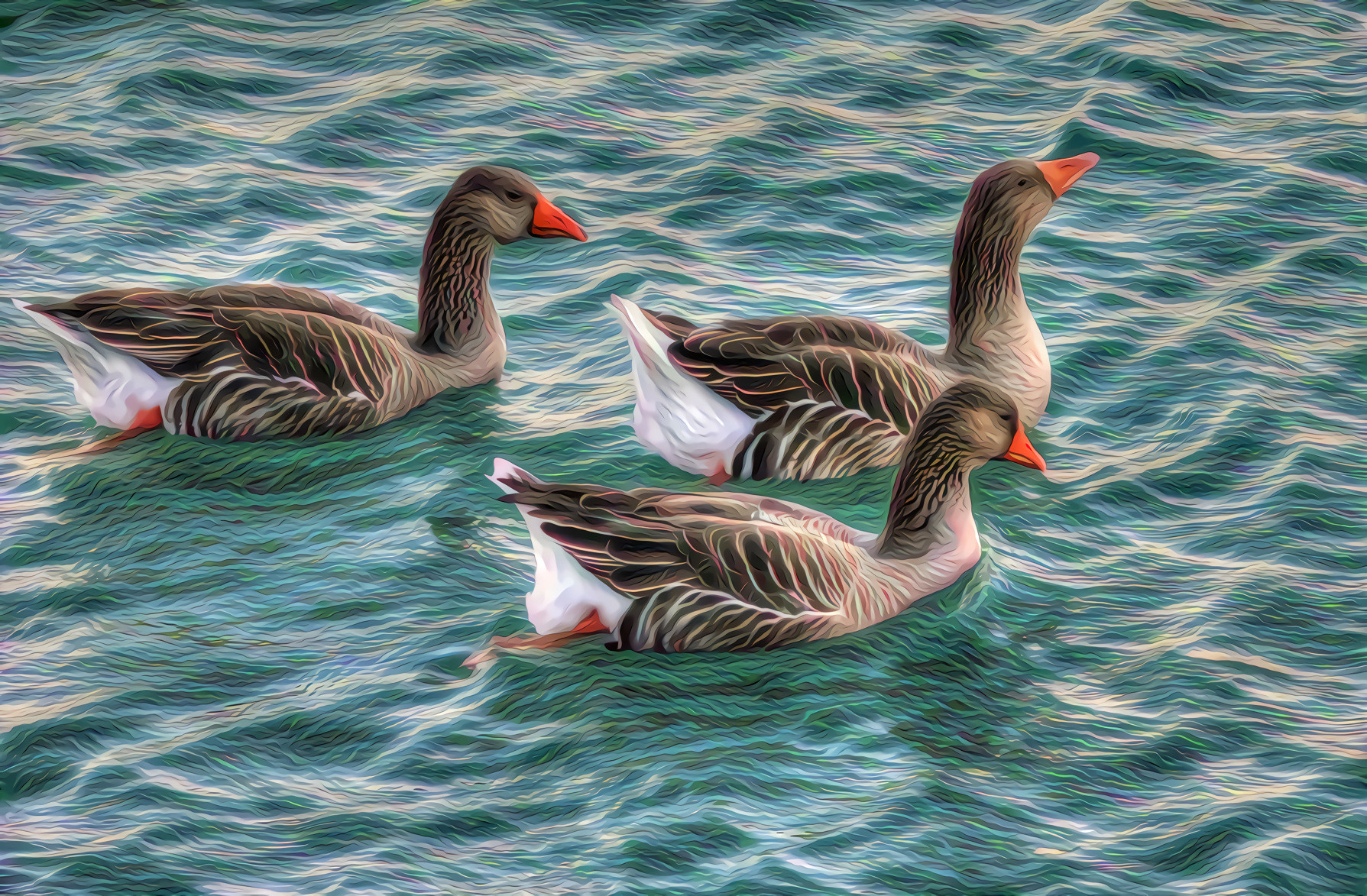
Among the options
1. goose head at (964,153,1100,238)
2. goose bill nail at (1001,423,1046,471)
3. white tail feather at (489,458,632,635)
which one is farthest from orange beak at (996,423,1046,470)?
white tail feather at (489,458,632,635)

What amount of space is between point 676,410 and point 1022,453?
1895 millimetres

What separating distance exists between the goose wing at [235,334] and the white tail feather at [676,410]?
173 cm

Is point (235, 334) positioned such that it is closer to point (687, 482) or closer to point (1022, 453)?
point (687, 482)

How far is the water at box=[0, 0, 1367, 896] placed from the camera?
768 centimetres

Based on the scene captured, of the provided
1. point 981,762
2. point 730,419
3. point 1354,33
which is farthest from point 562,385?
point 1354,33

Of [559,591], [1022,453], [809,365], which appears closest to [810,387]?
[809,365]

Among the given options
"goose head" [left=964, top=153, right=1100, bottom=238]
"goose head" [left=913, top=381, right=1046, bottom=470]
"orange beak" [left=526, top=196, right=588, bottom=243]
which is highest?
"goose head" [left=964, top=153, right=1100, bottom=238]

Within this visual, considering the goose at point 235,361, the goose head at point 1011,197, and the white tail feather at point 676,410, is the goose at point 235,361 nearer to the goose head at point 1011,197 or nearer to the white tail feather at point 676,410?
the white tail feather at point 676,410

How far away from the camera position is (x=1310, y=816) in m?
7.79

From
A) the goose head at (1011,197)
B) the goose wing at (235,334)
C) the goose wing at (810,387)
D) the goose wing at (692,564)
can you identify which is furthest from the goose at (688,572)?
the goose head at (1011,197)

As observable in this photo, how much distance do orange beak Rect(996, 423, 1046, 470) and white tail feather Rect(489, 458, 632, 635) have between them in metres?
2.30

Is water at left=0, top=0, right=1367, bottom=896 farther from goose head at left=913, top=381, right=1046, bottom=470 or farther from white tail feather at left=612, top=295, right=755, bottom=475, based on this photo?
goose head at left=913, top=381, right=1046, bottom=470

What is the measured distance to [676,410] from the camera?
10.1 meters

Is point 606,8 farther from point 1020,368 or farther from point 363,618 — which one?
point 363,618
